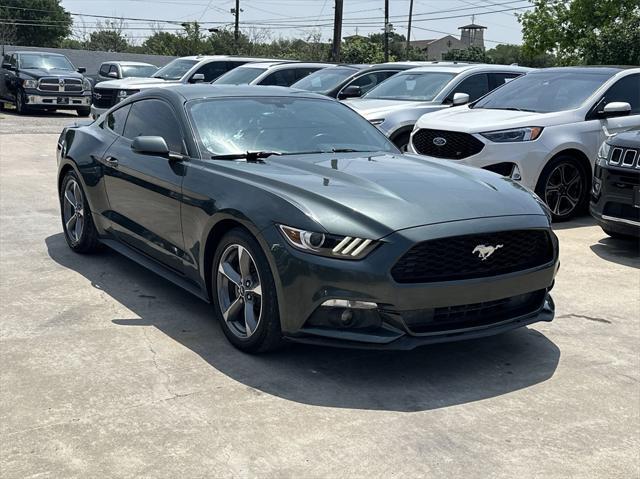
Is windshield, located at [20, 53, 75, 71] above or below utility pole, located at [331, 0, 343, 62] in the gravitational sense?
below

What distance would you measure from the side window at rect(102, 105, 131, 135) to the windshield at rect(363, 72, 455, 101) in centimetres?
557

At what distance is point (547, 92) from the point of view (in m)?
9.22

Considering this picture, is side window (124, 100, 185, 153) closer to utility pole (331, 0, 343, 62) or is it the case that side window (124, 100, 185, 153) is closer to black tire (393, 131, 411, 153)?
black tire (393, 131, 411, 153)

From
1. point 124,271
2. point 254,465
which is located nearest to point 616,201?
point 124,271

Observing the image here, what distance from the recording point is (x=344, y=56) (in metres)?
49.3

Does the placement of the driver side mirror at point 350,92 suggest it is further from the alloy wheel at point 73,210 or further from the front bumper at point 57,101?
the front bumper at point 57,101

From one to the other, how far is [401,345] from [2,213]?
19.0 ft

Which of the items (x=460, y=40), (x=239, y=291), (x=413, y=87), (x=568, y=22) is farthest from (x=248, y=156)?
(x=460, y=40)

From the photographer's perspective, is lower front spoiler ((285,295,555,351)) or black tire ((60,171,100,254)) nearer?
lower front spoiler ((285,295,555,351))

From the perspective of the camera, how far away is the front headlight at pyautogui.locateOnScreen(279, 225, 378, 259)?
393 cm

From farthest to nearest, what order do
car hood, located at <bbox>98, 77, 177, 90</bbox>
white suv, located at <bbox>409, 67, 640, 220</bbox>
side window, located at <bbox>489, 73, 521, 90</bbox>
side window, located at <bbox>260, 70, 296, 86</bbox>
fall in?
car hood, located at <bbox>98, 77, 177, 90</bbox> → side window, located at <bbox>260, 70, 296, 86</bbox> → side window, located at <bbox>489, 73, 521, 90</bbox> → white suv, located at <bbox>409, 67, 640, 220</bbox>

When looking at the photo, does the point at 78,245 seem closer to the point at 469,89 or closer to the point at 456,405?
the point at 456,405

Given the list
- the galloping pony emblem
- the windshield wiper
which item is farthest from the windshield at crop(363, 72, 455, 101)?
the galloping pony emblem

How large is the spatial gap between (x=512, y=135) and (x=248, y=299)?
4.87 m
